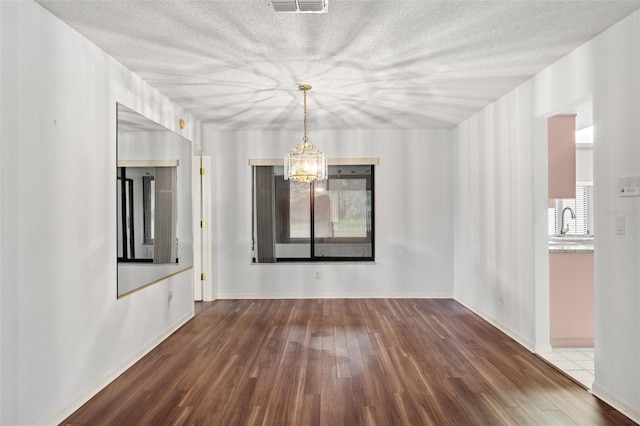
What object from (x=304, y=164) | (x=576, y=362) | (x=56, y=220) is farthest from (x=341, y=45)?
(x=576, y=362)

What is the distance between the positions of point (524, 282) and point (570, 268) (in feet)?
1.42

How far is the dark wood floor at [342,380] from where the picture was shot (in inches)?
102

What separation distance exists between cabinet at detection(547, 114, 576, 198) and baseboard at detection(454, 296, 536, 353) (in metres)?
1.48

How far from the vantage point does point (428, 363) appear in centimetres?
348

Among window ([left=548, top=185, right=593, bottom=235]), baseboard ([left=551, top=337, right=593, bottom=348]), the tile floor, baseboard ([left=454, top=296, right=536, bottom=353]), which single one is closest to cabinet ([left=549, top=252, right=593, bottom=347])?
baseboard ([left=551, top=337, right=593, bottom=348])

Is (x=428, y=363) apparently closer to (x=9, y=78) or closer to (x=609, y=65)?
(x=609, y=65)

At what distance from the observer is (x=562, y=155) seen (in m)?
4.13

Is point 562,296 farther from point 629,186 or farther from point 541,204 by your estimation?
point 629,186

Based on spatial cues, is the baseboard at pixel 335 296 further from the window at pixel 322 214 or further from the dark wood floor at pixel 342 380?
the dark wood floor at pixel 342 380

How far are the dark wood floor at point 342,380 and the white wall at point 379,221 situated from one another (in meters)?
1.37

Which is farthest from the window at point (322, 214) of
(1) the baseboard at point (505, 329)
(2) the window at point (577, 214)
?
(2) the window at point (577, 214)

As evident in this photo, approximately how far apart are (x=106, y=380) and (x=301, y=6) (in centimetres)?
300

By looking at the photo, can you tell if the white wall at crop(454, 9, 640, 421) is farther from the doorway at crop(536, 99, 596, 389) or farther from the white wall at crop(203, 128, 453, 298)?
the white wall at crop(203, 128, 453, 298)

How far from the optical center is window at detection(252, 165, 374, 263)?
629cm
